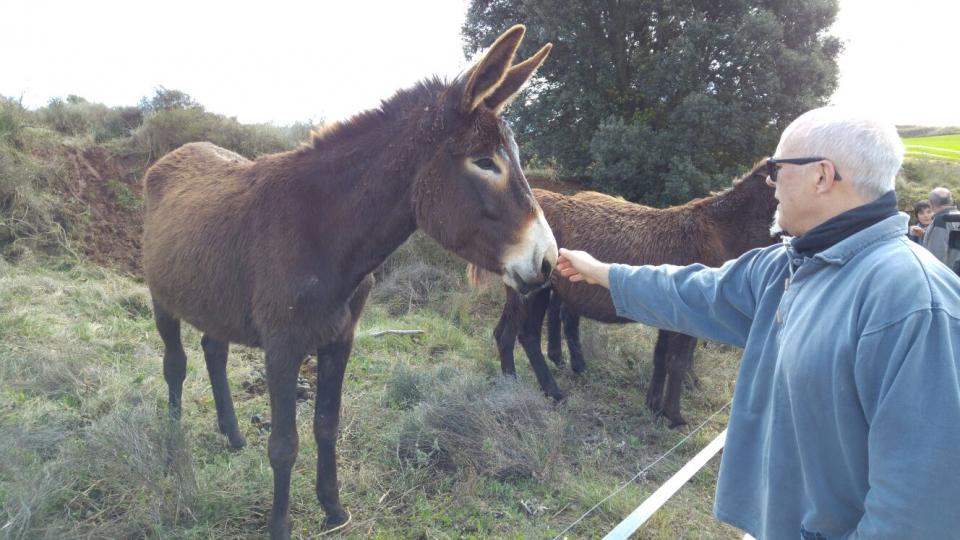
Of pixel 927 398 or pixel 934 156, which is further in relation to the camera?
pixel 934 156

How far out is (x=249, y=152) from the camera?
11.7m

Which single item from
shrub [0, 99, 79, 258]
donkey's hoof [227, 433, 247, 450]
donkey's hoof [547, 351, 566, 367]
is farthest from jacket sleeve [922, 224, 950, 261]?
shrub [0, 99, 79, 258]

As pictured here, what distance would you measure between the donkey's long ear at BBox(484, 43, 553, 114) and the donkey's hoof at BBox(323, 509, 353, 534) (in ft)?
8.34

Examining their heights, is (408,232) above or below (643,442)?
above

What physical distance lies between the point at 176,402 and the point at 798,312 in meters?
4.37

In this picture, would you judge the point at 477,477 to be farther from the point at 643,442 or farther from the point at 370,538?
the point at 643,442

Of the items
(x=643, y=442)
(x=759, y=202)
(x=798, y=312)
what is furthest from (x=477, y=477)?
(x=759, y=202)

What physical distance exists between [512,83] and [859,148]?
1648 millimetres

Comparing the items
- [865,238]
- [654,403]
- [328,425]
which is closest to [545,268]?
[865,238]

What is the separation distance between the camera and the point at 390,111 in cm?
279

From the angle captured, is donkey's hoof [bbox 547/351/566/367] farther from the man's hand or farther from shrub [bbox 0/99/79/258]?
shrub [bbox 0/99/79/258]

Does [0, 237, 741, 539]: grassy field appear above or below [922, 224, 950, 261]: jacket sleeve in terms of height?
below

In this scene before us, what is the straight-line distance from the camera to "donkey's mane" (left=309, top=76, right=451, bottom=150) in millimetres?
2711

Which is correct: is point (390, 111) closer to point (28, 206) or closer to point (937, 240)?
point (937, 240)
